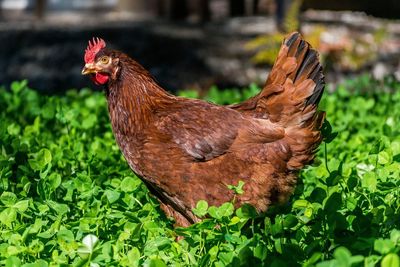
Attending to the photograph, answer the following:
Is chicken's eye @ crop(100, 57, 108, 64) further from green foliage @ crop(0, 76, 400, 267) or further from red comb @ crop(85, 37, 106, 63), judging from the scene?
green foliage @ crop(0, 76, 400, 267)

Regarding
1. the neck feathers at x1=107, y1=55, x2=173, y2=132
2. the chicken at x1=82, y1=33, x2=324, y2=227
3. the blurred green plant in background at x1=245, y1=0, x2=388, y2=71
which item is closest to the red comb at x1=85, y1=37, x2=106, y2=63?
the chicken at x1=82, y1=33, x2=324, y2=227

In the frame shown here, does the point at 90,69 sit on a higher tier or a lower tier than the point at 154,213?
higher

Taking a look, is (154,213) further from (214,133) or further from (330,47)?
(330,47)

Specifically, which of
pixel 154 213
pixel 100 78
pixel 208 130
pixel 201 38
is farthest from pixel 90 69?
pixel 201 38

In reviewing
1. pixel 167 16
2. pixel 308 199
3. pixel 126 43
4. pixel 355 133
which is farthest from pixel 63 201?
pixel 167 16

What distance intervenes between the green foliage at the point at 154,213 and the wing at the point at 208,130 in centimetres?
33

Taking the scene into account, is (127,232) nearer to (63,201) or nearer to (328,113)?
(63,201)

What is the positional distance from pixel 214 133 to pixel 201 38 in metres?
10.1

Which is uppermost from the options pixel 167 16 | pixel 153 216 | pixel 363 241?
pixel 363 241

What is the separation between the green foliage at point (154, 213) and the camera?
3336 mm

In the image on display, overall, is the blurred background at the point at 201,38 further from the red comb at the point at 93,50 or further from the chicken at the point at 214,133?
the red comb at the point at 93,50

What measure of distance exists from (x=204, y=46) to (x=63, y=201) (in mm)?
9630

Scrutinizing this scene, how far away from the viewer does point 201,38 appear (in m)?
14.4

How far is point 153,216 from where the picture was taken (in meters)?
4.18
